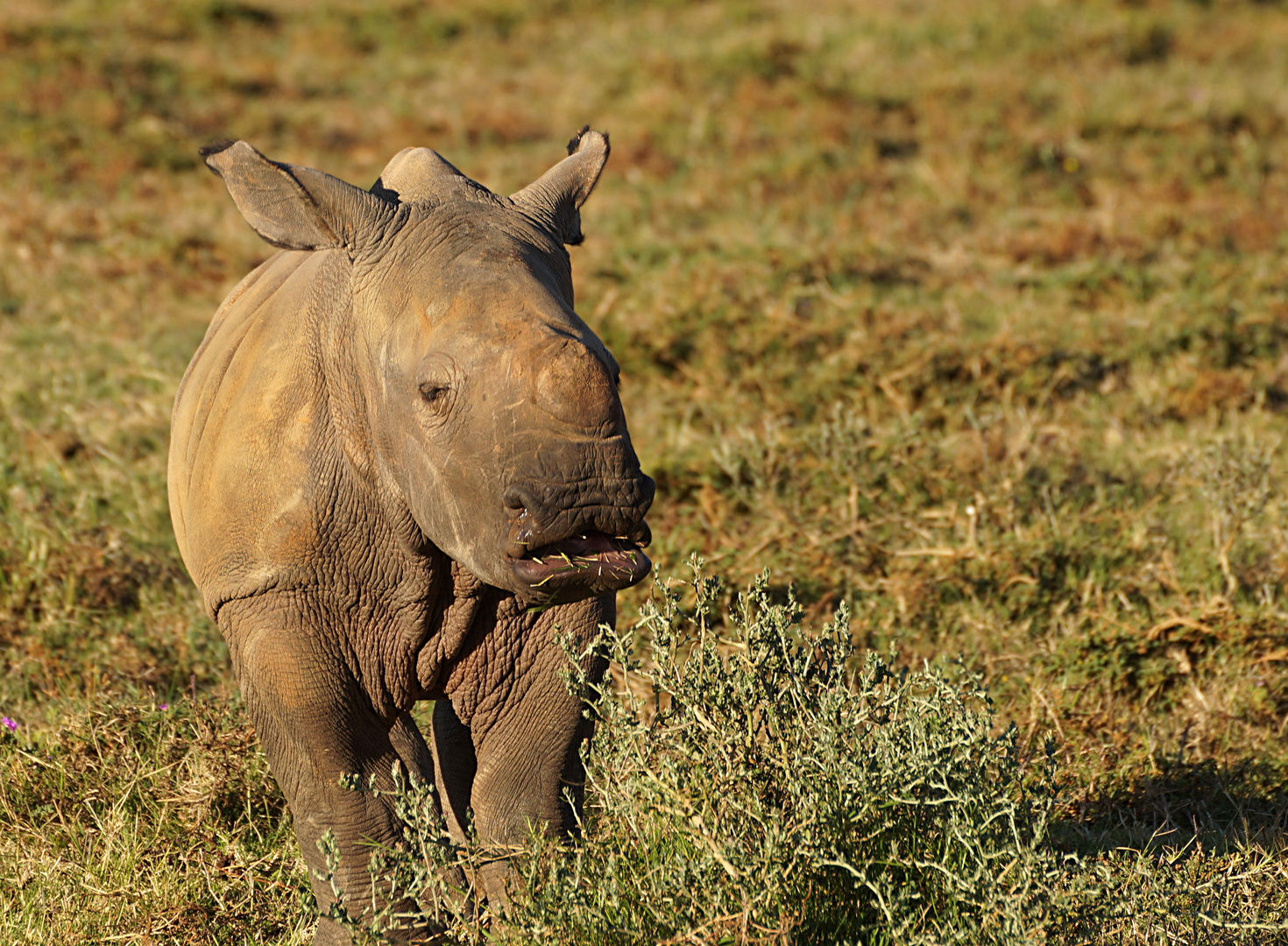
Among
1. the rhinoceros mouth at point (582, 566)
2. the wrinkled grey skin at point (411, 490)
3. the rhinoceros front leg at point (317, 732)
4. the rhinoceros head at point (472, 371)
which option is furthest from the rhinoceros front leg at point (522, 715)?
the rhinoceros mouth at point (582, 566)

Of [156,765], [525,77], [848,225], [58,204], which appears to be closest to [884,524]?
[156,765]

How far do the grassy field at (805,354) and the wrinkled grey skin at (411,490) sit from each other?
2.58 ft

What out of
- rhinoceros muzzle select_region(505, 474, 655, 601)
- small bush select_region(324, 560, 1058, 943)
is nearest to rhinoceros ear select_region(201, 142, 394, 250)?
rhinoceros muzzle select_region(505, 474, 655, 601)

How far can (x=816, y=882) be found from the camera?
2.95 m

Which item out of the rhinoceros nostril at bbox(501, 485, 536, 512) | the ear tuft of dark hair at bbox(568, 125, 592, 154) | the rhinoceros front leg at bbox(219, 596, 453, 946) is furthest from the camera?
the ear tuft of dark hair at bbox(568, 125, 592, 154)

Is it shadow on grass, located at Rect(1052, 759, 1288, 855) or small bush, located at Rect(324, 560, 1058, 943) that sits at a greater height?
small bush, located at Rect(324, 560, 1058, 943)

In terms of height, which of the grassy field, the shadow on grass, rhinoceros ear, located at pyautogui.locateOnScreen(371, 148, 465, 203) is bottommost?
the shadow on grass

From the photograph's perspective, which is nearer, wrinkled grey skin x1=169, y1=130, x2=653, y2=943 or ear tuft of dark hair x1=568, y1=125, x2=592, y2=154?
wrinkled grey skin x1=169, y1=130, x2=653, y2=943

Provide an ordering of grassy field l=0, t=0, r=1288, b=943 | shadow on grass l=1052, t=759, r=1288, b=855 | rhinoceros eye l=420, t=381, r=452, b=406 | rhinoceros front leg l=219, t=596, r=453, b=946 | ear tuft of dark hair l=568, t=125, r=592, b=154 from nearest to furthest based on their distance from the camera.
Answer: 1. rhinoceros eye l=420, t=381, r=452, b=406
2. rhinoceros front leg l=219, t=596, r=453, b=946
3. ear tuft of dark hair l=568, t=125, r=592, b=154
4. shadow on grass l=1052, t=759, r=1288, b=855
5. grassy field l=0, t=0, r=1288, b=943

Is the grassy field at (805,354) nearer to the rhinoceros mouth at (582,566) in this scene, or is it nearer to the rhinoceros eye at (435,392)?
the rhinoceros mouth at (582,566)

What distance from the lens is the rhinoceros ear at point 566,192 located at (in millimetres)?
3459

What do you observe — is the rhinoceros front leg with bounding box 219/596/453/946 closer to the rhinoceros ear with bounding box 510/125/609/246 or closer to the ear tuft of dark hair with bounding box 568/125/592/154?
the rhinoceros ear with bounding box 510/125/609/246

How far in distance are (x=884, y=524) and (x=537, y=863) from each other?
10.7 feet

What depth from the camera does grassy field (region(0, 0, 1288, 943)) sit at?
4363 mm
